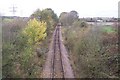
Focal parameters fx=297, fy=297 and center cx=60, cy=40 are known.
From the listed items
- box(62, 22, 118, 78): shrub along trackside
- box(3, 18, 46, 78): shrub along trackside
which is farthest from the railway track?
box(3, 18, 46, 78): shrub along trackside

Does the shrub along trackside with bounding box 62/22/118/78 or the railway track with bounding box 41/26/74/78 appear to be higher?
the shrub along trackside with bounding box 62/22/118/78

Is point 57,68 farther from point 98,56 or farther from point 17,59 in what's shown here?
point 17,59

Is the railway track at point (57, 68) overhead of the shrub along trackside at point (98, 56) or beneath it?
beneath

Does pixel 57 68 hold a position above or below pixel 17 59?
below

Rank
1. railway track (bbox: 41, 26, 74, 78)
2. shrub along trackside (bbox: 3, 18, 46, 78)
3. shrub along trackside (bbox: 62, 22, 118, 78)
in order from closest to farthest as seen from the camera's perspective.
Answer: shrub along trackside (bbox: 3, 18, 46, 78) < shrub along trackside (bbox: 62, 22, 118, 78) < railway track (bbox: 41, 26, 74, 78)

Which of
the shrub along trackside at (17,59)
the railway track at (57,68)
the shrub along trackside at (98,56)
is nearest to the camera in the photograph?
the shrub along trackside at (17,59)

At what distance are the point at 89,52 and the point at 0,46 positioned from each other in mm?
9605

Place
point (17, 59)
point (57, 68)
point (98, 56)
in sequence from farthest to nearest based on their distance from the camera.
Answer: point (57, 68), point (98, 56), point (17, 59)

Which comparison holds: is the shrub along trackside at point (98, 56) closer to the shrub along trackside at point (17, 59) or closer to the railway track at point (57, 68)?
the railway track at point (57, 68)

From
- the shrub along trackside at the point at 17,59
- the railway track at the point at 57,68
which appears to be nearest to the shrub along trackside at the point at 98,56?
the railway track at the point at 57,68

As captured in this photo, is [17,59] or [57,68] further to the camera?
[57,68]

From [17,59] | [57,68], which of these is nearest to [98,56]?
[57,68]

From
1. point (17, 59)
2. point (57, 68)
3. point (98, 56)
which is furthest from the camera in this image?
point (57, 68)

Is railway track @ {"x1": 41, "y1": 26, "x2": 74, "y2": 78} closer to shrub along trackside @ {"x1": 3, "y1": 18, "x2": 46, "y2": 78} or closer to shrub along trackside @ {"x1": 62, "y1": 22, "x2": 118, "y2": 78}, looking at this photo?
shrub along trackside @ {"x1": 62, "y1": 22, "x2": 118, "y2": 78}
